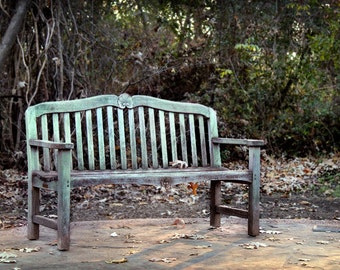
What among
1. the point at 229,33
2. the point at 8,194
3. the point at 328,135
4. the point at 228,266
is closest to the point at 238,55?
the point at 229,33

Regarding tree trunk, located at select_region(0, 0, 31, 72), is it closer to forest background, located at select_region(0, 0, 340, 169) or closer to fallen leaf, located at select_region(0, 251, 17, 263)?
forest background, located at select_region(0, 0, 340, 169)

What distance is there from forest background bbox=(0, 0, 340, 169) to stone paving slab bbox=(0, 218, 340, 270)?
8.70 ft

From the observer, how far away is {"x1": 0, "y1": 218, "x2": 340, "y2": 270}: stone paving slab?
3822 mm

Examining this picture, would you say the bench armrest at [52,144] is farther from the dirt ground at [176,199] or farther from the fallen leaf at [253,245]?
the fallen leaf at [253,245]

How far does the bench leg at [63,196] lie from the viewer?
13.4ft

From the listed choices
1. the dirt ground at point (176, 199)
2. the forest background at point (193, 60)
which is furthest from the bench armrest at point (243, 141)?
the forest background at point (193, 60)

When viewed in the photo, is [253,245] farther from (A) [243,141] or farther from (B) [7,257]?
(B) [7,257]

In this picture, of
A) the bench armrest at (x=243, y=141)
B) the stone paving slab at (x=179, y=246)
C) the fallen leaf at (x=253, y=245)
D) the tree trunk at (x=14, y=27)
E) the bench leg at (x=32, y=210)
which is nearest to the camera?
the stone paving slab at (x=179, y=246)

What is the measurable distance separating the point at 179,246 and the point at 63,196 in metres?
0.88

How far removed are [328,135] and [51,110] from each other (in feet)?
24.1

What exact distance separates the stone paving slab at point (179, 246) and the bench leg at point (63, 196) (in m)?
0.09

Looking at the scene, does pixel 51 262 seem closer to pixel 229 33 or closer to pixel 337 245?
pixel 337 245

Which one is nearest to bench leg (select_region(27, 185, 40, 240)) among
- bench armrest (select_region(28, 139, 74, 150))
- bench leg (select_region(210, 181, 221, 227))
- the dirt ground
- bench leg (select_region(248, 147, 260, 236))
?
bench armrest (select_region(28, 139, 74, 150))

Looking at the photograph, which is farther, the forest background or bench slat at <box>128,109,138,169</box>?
the forest background
